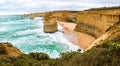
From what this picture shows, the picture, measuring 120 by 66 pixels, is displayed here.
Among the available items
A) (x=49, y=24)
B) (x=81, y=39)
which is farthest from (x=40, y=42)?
(x=49, y=24)

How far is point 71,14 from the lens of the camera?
94.9 meters

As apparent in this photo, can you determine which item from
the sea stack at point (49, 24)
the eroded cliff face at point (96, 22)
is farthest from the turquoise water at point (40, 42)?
the eroded cliff face at point (96, 22)

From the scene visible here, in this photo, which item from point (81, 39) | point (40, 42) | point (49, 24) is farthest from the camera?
point (49, 24)

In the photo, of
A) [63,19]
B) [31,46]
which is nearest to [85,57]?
[31,46]

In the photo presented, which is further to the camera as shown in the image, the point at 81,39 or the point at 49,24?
the point at 49,24

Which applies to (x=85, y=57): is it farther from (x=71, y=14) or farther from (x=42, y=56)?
(x=71, y=14)

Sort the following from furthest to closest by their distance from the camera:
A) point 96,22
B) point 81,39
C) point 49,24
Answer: point 49,24, point 96,22, point 81,39

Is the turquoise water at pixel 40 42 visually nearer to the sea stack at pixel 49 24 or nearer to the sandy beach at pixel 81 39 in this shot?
the sea stack at pixel 49 24

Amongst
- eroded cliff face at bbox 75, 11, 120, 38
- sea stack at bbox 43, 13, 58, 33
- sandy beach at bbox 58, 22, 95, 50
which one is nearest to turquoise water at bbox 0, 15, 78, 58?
sea stack at bbox 43, 13, 58, 33

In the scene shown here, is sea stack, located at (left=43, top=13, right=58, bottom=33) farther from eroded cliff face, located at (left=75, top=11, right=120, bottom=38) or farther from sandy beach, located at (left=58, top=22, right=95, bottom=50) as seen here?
eroded cliff face, located at (left=75, top=11, right=120, bottom=38)

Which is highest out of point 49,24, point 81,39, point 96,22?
point 96,22

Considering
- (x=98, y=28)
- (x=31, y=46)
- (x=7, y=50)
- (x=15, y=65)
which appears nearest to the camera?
(x=15, y=65)

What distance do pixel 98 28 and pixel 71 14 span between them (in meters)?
55.0

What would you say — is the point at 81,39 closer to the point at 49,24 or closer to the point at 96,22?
the point at 96,22
